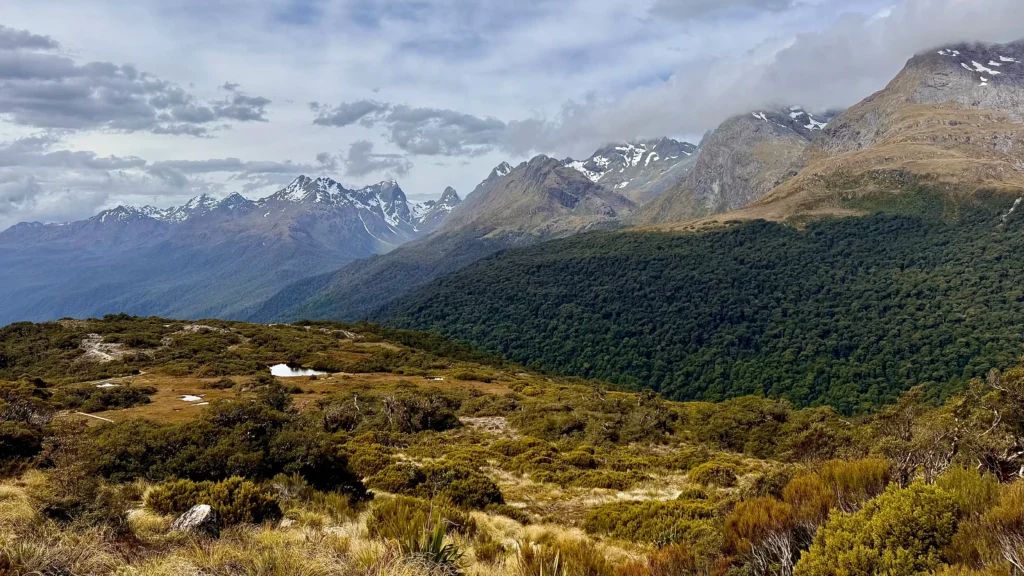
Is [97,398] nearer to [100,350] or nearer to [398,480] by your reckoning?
[398,480]

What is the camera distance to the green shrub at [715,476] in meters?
18.7

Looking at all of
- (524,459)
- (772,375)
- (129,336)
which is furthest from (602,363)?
(524,459)

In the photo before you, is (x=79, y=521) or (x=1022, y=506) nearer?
(x=1022, y=506)

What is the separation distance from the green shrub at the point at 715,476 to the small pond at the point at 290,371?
42018 millimetres

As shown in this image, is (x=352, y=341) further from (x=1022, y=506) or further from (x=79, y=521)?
(x=1022, y=506)

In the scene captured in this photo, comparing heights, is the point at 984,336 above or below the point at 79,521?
below

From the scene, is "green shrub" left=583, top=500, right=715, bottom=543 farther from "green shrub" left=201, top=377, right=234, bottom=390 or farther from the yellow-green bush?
"green shrub" left=201, top=377, right=234, bottom=390

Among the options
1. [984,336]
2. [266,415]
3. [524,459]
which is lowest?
[984,336]

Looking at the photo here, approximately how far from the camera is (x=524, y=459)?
21766 millimetres

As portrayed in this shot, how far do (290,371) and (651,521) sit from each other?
48.8 meters

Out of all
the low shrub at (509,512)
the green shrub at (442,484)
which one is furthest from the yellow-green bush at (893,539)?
the green shrub at (442,484)

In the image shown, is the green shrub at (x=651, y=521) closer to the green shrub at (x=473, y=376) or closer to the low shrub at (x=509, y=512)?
the low shrub at (x=509, y=512)

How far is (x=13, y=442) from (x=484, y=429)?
22.7 metres

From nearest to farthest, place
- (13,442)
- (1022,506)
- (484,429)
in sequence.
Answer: (1022,506) < (13,442) < (484,429)
